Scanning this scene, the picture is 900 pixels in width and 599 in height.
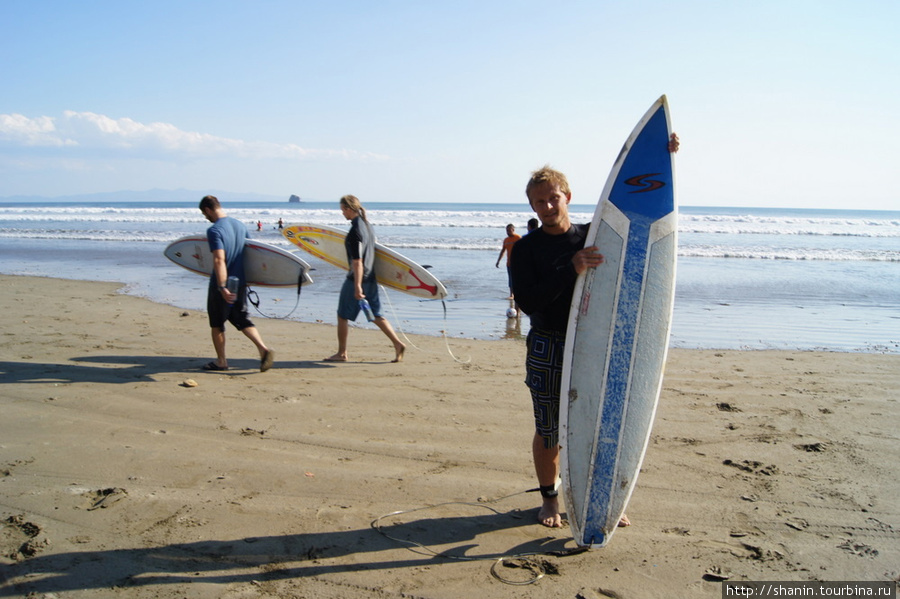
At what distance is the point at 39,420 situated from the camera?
4.11 meters

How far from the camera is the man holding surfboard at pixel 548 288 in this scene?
107 inches

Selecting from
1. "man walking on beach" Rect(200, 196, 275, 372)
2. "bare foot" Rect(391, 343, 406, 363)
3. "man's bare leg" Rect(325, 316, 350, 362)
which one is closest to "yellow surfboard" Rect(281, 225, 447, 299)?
"man's bare leg" Rect(325, 316, 350, 362)

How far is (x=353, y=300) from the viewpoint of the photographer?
6246 millimetres

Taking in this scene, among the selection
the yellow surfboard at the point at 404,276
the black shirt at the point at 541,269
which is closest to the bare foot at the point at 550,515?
the black shirt at the point at 541,269

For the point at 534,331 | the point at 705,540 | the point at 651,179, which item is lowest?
the point at 705,540

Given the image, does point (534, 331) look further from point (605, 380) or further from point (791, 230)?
point (791, 230)

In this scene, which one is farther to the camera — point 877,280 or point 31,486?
point 877,280

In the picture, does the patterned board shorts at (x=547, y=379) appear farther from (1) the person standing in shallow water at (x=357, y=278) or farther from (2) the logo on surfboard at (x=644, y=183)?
(1) the person standing in shallow water at (x=357, y=278)

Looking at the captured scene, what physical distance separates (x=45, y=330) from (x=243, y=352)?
2786 mm

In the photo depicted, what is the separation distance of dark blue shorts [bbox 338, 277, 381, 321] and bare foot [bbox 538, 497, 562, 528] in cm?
362

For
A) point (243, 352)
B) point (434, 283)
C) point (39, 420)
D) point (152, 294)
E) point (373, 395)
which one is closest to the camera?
point (39, 420)

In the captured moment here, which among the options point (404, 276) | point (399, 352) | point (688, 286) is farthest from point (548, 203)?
point (688, 286)

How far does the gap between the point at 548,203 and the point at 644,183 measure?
65 centimetres

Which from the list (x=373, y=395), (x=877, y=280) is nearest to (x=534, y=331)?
(x=373, y=395)
